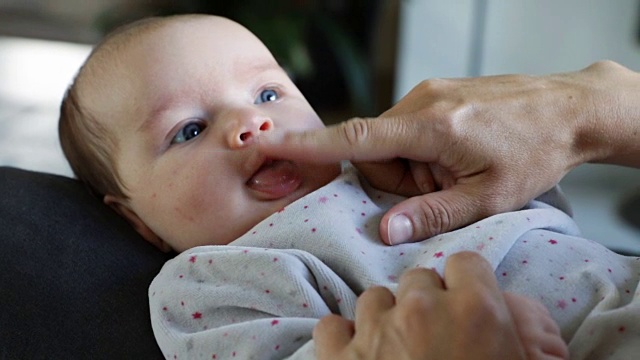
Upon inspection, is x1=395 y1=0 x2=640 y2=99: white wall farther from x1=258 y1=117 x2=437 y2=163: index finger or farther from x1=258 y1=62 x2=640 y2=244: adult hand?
x1=258 y1=117 x2=437 y2=163: index finger

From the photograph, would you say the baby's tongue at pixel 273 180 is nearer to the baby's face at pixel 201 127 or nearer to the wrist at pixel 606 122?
the baby's face at pixel 201 127

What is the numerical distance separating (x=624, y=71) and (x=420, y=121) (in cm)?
33

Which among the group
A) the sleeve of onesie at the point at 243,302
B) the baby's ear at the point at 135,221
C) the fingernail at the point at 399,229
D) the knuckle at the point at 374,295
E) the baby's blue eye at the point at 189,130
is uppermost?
the knuckle at the point at 374,295

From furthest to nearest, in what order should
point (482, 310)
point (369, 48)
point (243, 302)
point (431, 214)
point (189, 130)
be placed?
point (369, 48), point (189, 130), point (431, 214), point (243, 302), point (482, 310)

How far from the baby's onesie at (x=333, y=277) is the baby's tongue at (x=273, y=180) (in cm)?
6

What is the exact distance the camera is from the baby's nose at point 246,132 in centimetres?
105

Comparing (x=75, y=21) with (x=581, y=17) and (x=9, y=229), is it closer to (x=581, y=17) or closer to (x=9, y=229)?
(x=581, y=17)

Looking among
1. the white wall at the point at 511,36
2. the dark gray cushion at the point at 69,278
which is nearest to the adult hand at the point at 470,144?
the dark gray cushion at the point at 69,278

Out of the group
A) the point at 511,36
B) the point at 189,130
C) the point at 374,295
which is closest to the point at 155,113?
the point at 189,130

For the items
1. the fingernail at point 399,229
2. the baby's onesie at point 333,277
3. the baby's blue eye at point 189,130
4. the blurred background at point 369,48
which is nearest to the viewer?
the baby's onesie at point 333,277

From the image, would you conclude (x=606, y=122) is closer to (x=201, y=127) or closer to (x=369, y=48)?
(x=201, y=127)

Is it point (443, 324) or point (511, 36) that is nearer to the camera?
point (443, 324)

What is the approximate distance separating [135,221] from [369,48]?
2.60m

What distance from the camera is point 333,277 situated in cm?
90
